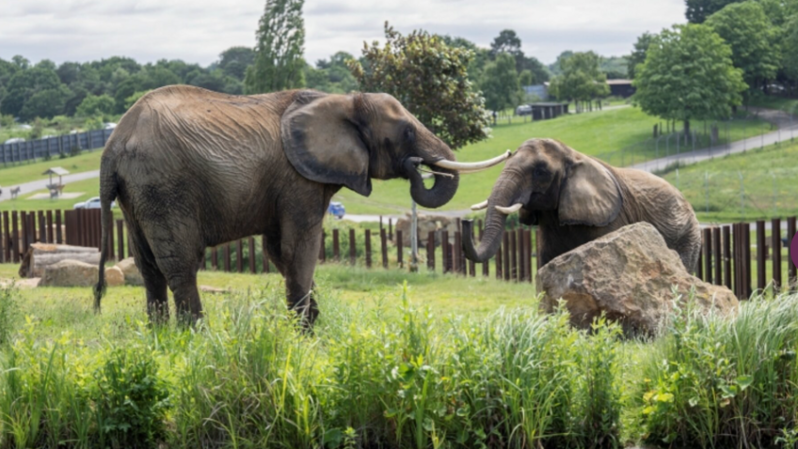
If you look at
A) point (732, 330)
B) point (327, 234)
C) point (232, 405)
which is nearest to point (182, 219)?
point (232, 405)

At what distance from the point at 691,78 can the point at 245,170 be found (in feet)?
190

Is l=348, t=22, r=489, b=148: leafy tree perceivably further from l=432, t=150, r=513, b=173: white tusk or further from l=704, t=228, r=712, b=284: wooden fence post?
l=432, t=150, r=513, b=173: white tusk

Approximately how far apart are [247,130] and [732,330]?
16.6 feet

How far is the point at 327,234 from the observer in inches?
894

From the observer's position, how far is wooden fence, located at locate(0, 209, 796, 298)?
55.4 ft

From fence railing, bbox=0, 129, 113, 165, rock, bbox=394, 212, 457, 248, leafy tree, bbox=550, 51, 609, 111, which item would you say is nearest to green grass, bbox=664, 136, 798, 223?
rock, bbox=394, 212, 457, 248

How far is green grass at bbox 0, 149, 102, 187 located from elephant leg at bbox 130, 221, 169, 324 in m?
52.6

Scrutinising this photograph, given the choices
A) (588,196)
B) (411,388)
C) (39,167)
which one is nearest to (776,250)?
(588,196)

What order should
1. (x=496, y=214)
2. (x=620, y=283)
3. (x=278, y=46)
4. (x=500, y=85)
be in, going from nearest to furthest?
(x=620, y=283), (x=496, y=214), (x=278, y=46), (x=500, y=85)

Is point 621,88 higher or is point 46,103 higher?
point 621,88

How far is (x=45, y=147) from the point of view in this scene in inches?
2771

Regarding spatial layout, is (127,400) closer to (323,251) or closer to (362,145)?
(362,145)

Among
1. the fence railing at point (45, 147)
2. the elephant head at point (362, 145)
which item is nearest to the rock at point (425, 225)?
the elephant head at point (362, 145)

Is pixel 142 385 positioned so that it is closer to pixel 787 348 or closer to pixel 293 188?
pixel 293 188
